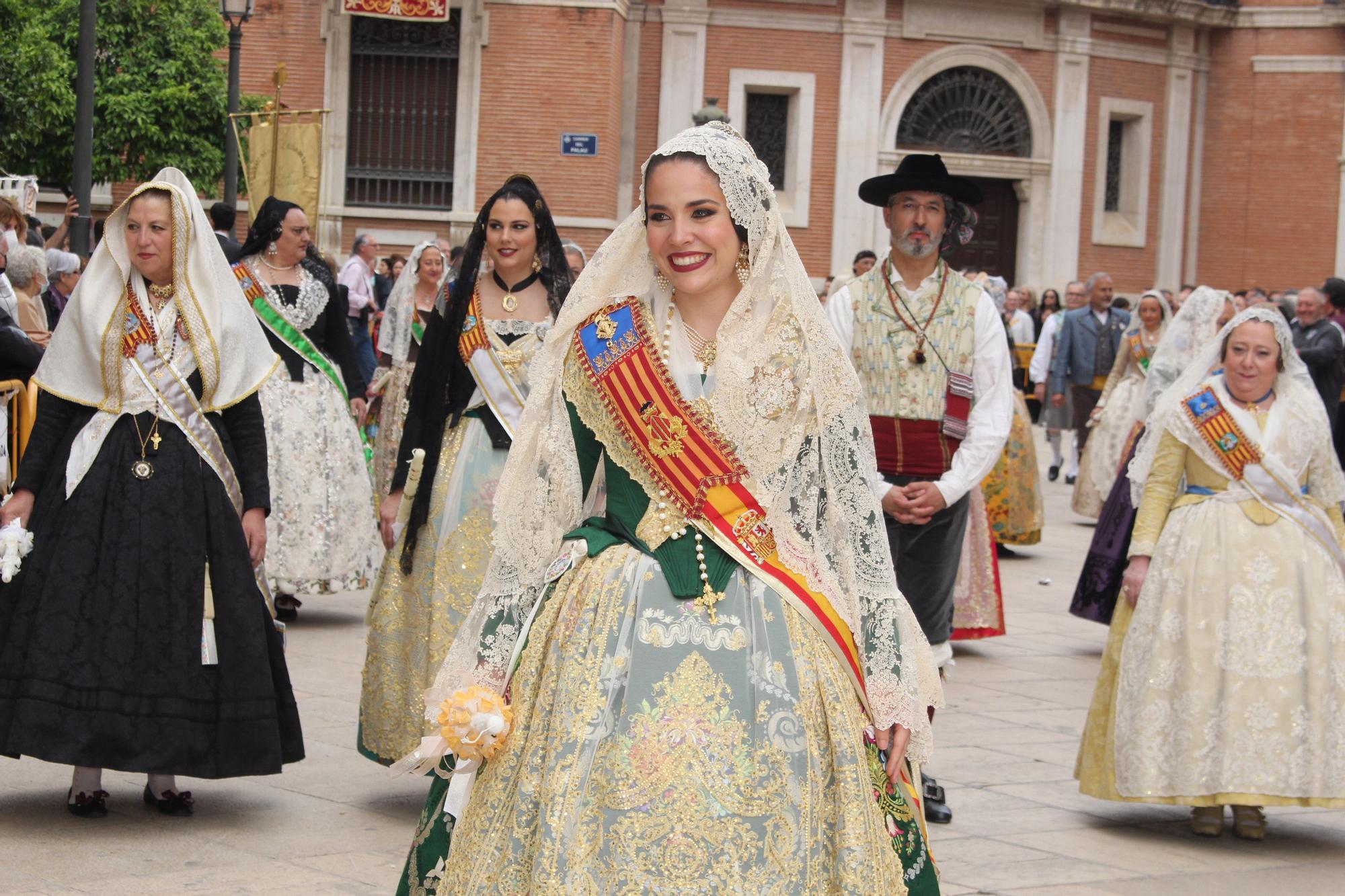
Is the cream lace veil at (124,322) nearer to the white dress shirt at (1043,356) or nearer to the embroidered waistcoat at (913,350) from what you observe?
the embroidered waistcoat at (913,350)

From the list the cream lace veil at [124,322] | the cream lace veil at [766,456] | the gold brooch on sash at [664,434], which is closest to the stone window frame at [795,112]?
the cream lace veil at [124,322]

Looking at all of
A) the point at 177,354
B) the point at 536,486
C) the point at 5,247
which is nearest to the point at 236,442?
the point at 177,354

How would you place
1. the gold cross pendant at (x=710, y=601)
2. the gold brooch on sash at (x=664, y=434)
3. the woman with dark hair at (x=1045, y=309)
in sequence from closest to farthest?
the gold cross pendant at (x=710, y=601)
the gold brooch on sash at (x=664, y=434)
the woman with dark hair at (x=1045, y=309)

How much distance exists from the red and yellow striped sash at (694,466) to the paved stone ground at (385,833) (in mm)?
2016

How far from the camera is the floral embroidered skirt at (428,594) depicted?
20.0 feet

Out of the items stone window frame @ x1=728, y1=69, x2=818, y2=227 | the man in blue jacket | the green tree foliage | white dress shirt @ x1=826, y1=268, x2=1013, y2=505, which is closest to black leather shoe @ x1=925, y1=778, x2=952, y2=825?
white dress shirt @ x1=826, y1=268, x2=1013, y2=505

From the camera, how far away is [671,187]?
12.2 feet

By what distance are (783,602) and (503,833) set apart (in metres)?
0.69

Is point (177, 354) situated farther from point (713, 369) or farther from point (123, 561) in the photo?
point (713, 369)

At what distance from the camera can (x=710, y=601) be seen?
3586mm

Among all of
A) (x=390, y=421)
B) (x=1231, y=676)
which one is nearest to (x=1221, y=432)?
(x=1231, y=676)

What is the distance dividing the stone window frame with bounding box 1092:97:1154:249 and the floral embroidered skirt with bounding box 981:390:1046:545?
16390 mm

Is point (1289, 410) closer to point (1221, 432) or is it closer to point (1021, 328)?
point (1221, 432)

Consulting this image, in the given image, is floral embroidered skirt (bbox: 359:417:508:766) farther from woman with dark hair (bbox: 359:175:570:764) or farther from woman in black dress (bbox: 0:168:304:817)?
woman in black dress (bbox: 0:168:304:817)
